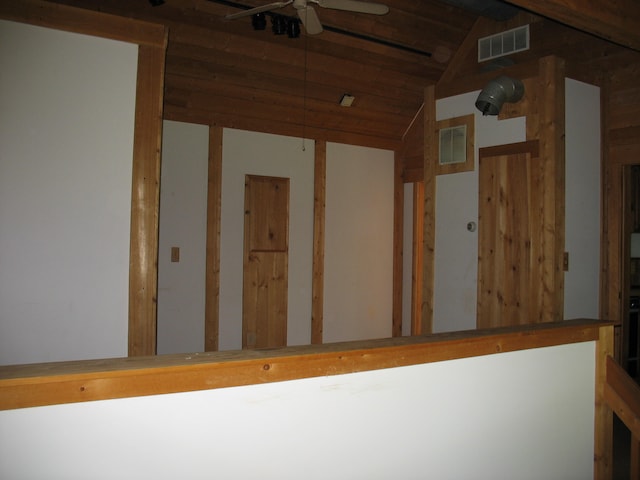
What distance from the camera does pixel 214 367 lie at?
155cm

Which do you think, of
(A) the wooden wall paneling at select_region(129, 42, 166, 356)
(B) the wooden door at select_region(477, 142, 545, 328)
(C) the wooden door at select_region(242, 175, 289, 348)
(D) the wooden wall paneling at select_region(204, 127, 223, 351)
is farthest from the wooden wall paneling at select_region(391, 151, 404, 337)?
(A) the wooden wall paneling at select_region(129, 42, 166, 356)

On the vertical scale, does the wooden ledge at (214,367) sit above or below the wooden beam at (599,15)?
below

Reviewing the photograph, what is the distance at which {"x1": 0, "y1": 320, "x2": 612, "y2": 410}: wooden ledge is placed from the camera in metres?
1.34

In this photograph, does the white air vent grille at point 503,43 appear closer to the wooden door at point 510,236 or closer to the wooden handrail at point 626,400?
the wooden door at point 510,236

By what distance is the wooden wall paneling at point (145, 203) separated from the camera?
3.08 m

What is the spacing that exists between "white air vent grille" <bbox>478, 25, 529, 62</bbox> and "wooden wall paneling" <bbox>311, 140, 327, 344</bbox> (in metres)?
1.85

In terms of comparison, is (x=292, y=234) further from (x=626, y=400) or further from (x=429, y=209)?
(x=626, y=400)

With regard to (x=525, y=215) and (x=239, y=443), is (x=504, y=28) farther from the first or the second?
(x=239, y=443)

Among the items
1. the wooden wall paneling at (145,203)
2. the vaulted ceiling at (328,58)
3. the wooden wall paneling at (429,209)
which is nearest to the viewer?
the wooden wall paneling at (145,203)

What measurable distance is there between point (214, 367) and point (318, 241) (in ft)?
14.1

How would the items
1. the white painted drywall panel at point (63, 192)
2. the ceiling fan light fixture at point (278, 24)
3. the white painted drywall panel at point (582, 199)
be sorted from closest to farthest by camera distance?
the white painted drywall panel at point (63, 192) → the white painted drywall panel at point (582, 199) → the ceiling fan light fixture at point (278, 24)

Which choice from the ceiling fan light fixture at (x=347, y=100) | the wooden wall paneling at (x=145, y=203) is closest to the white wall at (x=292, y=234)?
the ceiling fan light fixture at (x=347, y=100)

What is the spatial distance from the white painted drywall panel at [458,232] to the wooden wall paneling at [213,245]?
2.03 m

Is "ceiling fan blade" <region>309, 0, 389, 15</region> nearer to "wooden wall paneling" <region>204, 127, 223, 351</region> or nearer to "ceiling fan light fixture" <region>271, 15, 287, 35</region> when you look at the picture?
"ceiling fan light fixture" <region>271, 15, 287, 35</region>
